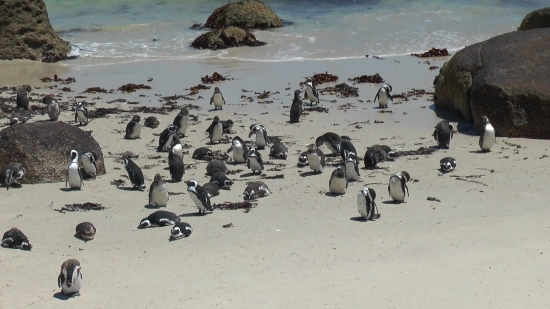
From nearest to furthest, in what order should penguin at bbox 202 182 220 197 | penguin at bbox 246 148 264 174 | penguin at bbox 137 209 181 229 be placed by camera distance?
penguin at bbox 137 209 181 229, penguin at bbox 202 182 220 197, penguin at bbox 246 148 264 174

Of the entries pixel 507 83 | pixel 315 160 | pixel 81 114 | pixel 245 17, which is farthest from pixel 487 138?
pixel 245 17

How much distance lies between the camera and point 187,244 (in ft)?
30.4


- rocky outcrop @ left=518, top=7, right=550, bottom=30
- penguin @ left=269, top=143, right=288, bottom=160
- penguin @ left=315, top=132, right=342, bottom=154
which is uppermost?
rocky outcrop @ left=518, top=7, right=550, bottom=30

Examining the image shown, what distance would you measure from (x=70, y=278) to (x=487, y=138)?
7651mm

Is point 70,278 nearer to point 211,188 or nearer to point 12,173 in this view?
point 211,188

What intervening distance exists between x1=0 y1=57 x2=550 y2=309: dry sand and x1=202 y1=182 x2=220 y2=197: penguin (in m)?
0.09

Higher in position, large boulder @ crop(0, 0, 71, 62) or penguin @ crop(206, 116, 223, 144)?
large boulder @ crop(0, 0, 71, 62)

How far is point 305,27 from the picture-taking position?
92.5 ft

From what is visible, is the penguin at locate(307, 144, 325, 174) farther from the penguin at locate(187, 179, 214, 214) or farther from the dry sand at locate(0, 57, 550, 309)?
the penguin at locate(187, 179, 214, 214)

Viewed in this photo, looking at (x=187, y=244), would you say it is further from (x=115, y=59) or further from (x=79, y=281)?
(x=115, y=59)

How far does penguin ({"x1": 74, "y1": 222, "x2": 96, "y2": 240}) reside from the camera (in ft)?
30.8

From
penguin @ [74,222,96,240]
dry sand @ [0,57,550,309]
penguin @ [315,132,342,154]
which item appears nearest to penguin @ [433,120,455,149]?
dry sand @ [0,57,550,309]

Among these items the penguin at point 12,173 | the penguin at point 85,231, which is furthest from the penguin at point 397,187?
the penguin at point 12,173

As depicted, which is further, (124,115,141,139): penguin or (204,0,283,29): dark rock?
(204,0,283,29): dark rock
